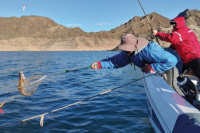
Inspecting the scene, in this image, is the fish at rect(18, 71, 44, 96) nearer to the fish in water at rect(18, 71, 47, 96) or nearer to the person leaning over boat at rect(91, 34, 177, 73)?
the fish in water at rect(18, 71, 47, 96)

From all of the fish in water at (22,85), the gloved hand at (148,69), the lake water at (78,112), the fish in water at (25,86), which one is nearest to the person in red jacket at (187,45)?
the gloved hand at (148,69)

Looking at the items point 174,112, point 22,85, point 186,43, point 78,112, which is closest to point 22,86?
point 22,85

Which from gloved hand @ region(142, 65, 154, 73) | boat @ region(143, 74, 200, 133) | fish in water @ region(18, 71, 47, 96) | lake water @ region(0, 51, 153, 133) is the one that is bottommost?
lake water @ region(0, 51, 153, 133)

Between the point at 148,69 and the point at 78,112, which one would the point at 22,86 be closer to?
the point at 78,112

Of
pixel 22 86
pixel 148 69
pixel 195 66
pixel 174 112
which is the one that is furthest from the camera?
pixel 22 86

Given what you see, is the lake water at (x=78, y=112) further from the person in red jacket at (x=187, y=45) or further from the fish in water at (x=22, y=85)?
the person in red jacket at (x=187, y=45)

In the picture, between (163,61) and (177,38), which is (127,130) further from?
(177,38)

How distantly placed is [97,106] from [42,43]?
128196mm

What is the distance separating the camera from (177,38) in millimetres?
4887

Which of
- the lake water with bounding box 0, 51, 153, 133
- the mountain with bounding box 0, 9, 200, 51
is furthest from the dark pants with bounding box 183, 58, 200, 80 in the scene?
the mountain with bounding box 0, 9, 200, 51

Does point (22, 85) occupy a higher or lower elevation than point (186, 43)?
lower

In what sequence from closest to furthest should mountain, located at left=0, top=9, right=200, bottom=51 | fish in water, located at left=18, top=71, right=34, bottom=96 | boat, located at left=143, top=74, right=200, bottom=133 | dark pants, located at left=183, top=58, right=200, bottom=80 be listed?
boat, located at left=143, top=74, right=200, bottom=133, dark pants, located at left=183, top=58, right=200, bottom=80, fish in water, located at left=18, top=71, right=34, bottom=96, mountain, located at left=0, top=9, right=200, bottom=51

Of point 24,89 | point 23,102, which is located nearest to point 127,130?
point 24,89

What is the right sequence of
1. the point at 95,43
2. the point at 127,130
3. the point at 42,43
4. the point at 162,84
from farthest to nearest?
the point at 95,43 → the point at 42,43 → the point at 127,130 → the point at 162,84
